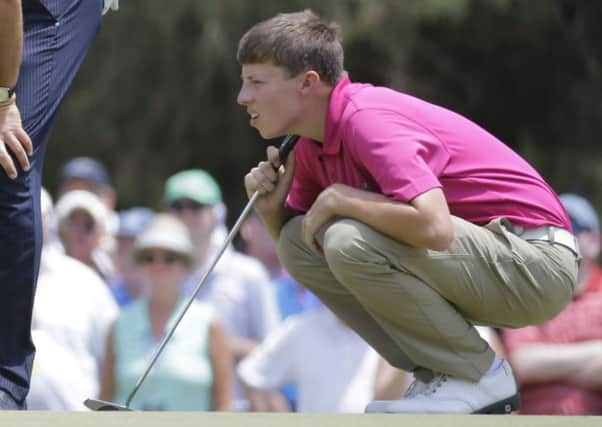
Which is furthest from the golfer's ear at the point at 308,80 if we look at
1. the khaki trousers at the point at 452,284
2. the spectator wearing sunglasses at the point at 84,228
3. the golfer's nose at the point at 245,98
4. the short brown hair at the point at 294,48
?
the spectator wearing sunglasses at the point at 84,228

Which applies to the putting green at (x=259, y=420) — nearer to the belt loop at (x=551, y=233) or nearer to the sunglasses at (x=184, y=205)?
the belt loop at (x=551, y=233)

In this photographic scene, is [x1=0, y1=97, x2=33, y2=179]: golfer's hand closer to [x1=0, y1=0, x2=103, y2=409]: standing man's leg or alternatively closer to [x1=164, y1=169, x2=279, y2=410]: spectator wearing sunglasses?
[x1=0, y1=0, x2=103, y2=409]: standing man's leg

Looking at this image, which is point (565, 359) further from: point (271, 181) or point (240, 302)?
point (271, 181)

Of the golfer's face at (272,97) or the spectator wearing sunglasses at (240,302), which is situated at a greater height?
the golfer's face at (272,97)

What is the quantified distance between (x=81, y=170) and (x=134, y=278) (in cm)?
134

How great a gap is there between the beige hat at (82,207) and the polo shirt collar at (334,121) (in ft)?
13.3

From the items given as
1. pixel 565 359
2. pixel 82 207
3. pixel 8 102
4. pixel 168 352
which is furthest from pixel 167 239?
pixel 8 102

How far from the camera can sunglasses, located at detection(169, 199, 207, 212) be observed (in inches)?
290

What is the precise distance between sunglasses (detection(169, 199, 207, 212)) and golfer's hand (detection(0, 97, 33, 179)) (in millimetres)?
3826

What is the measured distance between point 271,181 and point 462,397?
0.83m

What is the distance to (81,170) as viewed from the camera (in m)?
8.55

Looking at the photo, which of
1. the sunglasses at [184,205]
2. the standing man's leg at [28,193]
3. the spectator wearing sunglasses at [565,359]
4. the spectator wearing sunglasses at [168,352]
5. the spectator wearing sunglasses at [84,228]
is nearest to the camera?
the standing man's leg at [28,193]

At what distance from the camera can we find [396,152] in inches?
142

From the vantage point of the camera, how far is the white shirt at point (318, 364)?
594 cm
